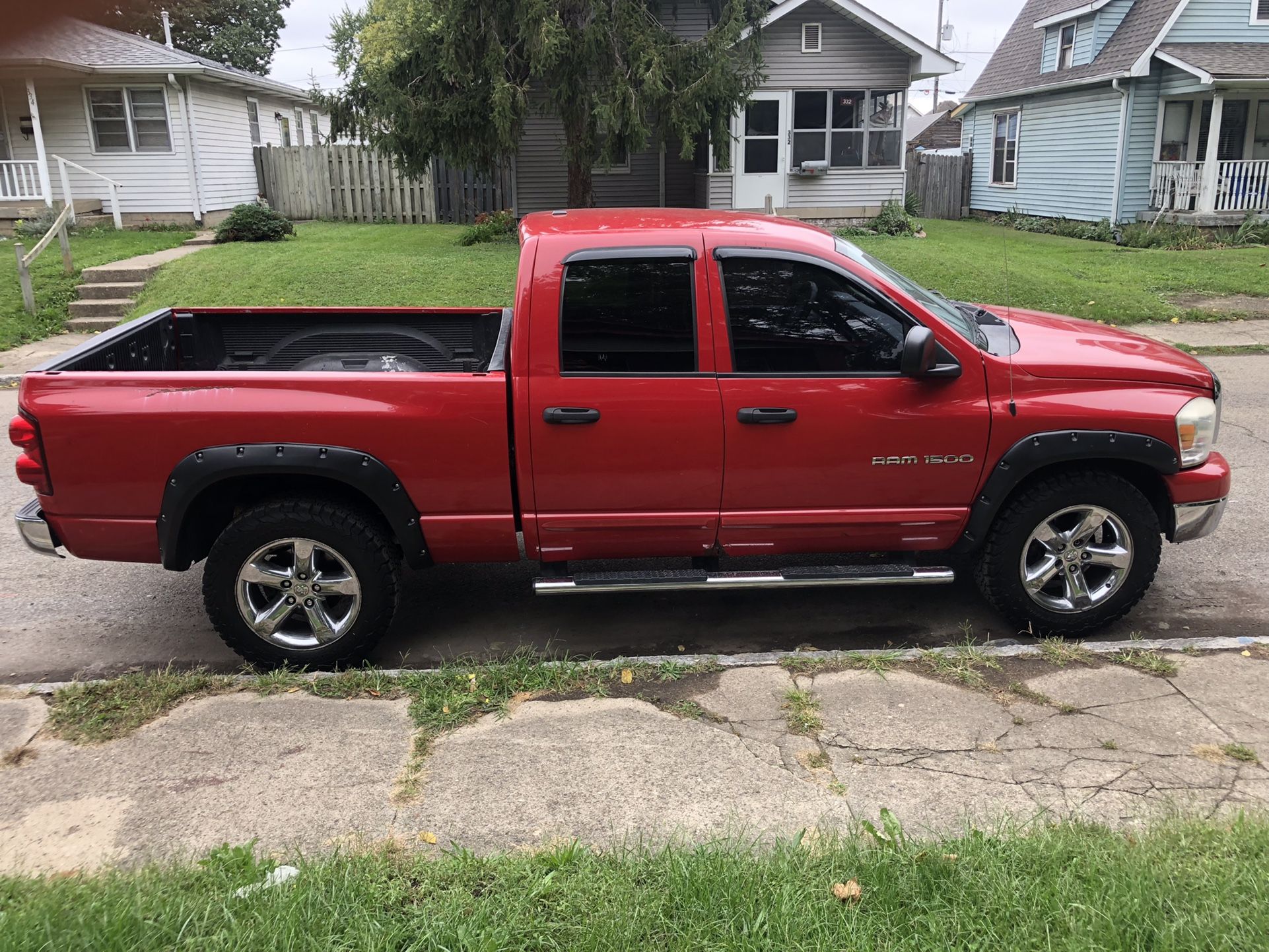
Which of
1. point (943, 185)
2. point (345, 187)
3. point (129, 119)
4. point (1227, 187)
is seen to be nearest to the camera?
point (1227, 187)

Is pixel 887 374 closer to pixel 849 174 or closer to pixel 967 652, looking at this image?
pixel 967 652

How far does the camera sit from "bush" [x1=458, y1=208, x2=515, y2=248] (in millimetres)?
19188

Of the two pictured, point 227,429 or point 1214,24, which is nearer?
point 227,429

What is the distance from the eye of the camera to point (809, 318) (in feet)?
15.3

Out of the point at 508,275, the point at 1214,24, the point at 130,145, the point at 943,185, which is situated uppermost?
the point at 1214,24

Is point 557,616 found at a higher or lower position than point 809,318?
lower

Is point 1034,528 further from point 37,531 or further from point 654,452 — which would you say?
point 37,531

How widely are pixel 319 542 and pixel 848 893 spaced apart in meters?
2.68

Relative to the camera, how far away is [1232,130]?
881 inches

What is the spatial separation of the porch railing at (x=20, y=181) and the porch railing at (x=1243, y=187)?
2427cm

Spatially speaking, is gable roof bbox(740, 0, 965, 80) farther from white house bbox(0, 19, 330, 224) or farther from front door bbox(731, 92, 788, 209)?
white house bbox(0, 19, 330, 224)

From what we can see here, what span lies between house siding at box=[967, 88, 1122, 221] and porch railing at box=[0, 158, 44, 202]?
22553mm

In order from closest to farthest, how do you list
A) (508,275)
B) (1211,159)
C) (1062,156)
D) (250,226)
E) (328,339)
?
(328,339) < (508,275) < (250,226) < (1211,159) < (1062,156)

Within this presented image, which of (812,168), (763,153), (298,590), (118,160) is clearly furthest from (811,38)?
(298,590)
